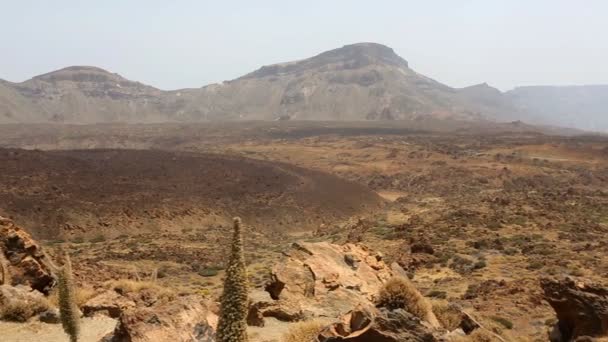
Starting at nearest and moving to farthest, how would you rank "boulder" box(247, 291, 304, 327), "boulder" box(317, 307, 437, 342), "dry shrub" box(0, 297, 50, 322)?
1. "boulder" box(317, 307, 437, 342)
2. "dry shrub" box(0, 297, 50, 322)
3. "boulder" box(247, 291, 304, 327)

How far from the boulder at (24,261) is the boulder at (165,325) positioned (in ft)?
22.0

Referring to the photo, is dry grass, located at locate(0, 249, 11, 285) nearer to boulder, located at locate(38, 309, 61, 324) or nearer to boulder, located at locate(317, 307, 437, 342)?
boulder, located at locate(38, 309, 61, 324)

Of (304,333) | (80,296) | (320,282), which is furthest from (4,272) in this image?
(304,333)

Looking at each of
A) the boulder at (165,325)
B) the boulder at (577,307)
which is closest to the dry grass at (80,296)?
the boulder at (165,325)

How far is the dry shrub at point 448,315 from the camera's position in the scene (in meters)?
10.2

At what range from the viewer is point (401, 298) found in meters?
9.58

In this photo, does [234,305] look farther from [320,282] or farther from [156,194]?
[156,194]

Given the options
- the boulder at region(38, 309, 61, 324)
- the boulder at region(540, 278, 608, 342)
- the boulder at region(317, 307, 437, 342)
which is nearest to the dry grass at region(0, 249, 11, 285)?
the boulder at region(38, 309, 61, 324)

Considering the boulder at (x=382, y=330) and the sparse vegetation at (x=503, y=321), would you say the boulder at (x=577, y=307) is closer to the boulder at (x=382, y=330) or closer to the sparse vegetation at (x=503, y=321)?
the sparse vegetation at (x=503, y=321)

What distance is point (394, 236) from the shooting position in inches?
1096

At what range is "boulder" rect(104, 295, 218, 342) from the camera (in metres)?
7.41

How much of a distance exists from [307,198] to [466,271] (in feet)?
71.5

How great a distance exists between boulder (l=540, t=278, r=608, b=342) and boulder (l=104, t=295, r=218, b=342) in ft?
20.5

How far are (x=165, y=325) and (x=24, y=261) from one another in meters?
7.95
